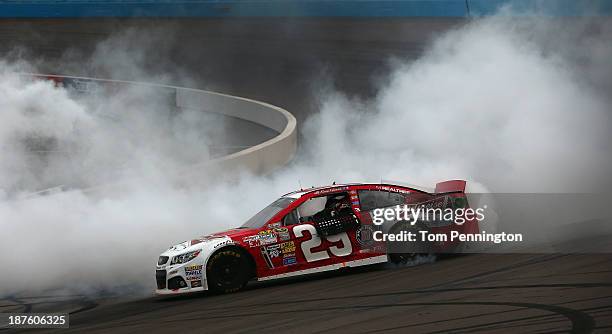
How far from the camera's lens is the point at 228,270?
10102 millimetres

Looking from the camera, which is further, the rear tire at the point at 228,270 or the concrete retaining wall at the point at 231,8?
the concrete retaining wall at the point at 231,8

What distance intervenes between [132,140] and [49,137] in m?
2.13

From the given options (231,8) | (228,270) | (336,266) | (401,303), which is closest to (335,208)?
(336,266)

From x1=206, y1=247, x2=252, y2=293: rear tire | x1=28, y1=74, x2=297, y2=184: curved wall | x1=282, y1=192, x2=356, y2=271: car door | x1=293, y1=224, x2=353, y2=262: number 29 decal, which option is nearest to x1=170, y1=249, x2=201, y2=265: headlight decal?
x1=206, y1=247, x2=252, y2=293: rear tire

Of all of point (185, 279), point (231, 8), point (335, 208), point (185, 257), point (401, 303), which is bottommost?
point (401, 303)

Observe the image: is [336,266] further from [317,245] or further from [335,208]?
[335,208]

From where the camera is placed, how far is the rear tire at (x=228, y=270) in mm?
10000

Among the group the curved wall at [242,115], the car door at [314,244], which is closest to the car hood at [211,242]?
the car door at [314,244]

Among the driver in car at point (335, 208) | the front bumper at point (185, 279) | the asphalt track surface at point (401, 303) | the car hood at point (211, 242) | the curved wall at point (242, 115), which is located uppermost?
the curved wall at point (242, 115)

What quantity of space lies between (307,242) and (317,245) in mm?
121

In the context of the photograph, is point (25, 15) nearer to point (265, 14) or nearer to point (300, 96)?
point (265, 14)

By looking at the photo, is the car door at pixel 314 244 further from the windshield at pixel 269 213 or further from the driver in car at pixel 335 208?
the windshield at pixel 269 213

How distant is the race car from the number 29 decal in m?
0.01

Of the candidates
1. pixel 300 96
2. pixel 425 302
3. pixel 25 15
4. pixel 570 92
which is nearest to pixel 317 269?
pixel 425 302
